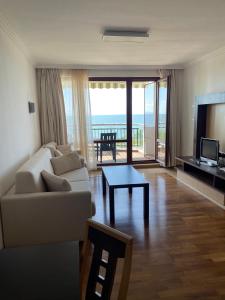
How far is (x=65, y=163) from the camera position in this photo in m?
4.02

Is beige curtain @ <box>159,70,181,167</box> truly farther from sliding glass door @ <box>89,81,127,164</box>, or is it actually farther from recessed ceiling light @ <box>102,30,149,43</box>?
recessed ceiling light @ <box>102,30,149,43</box>

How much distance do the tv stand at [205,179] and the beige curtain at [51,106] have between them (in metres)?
2.76

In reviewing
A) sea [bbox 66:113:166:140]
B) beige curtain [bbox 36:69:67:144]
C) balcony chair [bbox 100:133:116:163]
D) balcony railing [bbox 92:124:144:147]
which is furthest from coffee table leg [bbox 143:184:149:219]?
sea [bbox 66:113:166:140]

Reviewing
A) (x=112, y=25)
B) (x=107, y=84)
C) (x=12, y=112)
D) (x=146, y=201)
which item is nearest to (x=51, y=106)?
(x=107, y=84)

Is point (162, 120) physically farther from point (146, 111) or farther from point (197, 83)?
point (197, 83)

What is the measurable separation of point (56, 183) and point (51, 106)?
123 inches

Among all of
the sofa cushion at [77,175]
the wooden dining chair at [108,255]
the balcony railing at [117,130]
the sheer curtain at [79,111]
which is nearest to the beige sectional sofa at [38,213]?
the sofa cushion at [77,175]

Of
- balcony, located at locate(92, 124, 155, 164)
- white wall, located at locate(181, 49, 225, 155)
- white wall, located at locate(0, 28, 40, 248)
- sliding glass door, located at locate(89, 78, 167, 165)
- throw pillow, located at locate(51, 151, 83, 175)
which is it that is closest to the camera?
white wall, located at locate(0, 28, 40, 248)

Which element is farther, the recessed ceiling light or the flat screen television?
the flat screen television

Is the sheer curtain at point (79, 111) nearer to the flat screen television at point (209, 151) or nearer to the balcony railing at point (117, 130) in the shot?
the balcony railing at point (117, 130)

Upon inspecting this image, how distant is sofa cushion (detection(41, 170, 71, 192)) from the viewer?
8.26ft

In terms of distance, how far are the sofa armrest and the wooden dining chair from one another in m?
1.31

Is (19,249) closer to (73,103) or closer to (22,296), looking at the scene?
(22,296)

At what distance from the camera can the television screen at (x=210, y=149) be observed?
3963mm
